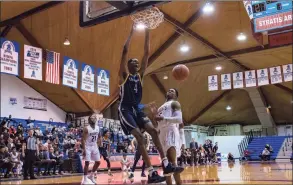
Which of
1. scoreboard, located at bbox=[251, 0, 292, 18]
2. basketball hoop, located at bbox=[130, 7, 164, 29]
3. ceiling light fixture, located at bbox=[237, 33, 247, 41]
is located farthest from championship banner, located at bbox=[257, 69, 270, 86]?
basketball hoop, located at bbox=[130, 7, 164, 29]

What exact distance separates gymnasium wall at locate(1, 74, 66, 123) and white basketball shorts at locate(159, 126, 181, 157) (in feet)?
46.3

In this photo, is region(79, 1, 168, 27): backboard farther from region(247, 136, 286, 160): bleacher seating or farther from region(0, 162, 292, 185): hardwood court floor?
region(247, 136, 286, 160): bleacher seating

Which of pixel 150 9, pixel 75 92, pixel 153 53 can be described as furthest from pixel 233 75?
pixel 150 9

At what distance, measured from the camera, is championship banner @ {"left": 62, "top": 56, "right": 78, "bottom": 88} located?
13.3 m

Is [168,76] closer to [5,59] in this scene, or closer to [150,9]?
[5,59]

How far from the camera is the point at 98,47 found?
1653 cm

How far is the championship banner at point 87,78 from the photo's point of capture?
46.7 feet

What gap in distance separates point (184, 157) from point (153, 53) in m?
6.48

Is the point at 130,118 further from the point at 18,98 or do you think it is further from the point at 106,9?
the point at 18,98

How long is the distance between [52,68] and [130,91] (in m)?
9.36

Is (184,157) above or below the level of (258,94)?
below

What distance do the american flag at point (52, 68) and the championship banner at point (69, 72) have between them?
402mm

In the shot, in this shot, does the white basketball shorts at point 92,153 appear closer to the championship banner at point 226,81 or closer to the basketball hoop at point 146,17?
the basketball hoop at point 146,17

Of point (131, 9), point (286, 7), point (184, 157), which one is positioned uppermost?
point (286, 7)
